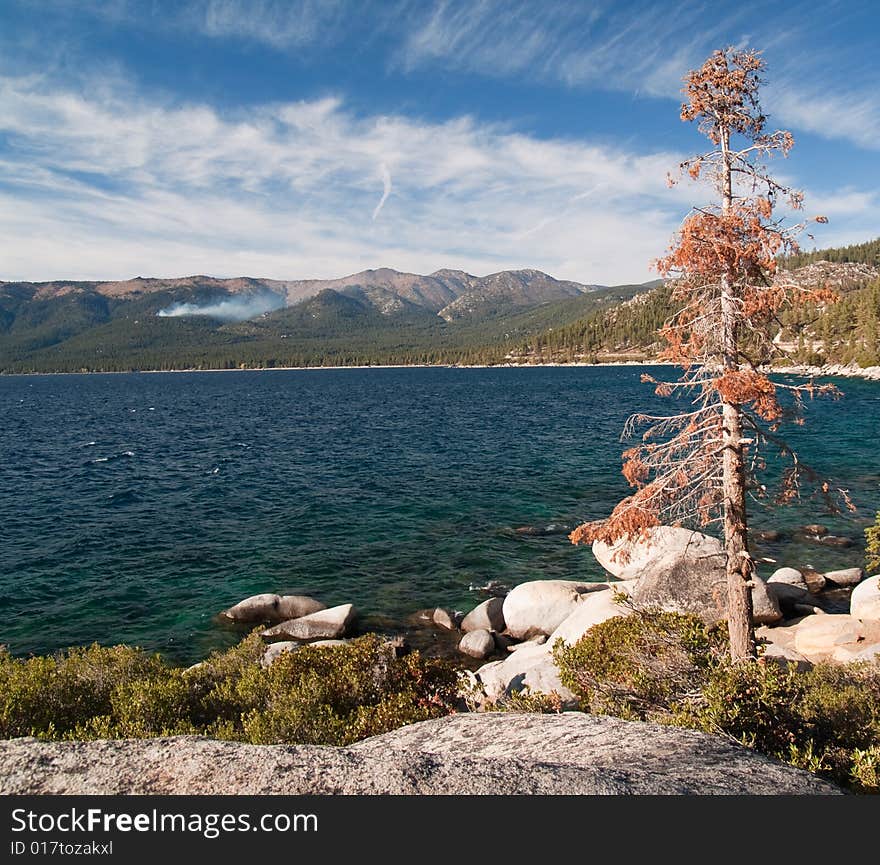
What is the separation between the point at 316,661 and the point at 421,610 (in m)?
13.1

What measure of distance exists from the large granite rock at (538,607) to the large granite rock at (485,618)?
1.25 feet

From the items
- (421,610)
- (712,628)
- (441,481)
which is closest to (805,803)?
(712,628)

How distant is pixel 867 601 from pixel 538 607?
13.8 m

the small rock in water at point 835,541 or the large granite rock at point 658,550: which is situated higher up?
the large granite rock at point 658,550

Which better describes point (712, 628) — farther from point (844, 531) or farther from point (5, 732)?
point (844, 531)

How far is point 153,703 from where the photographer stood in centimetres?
1296

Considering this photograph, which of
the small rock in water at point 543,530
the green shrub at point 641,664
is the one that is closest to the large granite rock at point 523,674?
the green shrub at point 641,664

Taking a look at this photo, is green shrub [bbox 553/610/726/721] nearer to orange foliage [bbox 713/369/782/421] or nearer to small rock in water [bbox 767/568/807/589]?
orange foliage [bbox 713/369/782/421]

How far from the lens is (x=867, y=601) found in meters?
24.1

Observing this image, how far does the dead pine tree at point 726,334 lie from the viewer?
12836 mm

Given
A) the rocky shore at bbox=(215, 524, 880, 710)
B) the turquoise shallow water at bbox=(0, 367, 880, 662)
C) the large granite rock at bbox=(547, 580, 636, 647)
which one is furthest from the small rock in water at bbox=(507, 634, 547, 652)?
the turquoise shallow water at bbox=(0, 367, 880, 662)

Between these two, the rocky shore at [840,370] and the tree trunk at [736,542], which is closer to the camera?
the tree trunk at [736,542]

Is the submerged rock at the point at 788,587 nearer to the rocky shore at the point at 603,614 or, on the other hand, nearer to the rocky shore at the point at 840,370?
the rocky shore at the point at 603,614

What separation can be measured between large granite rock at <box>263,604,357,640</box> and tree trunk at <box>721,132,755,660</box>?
55.7 ft
